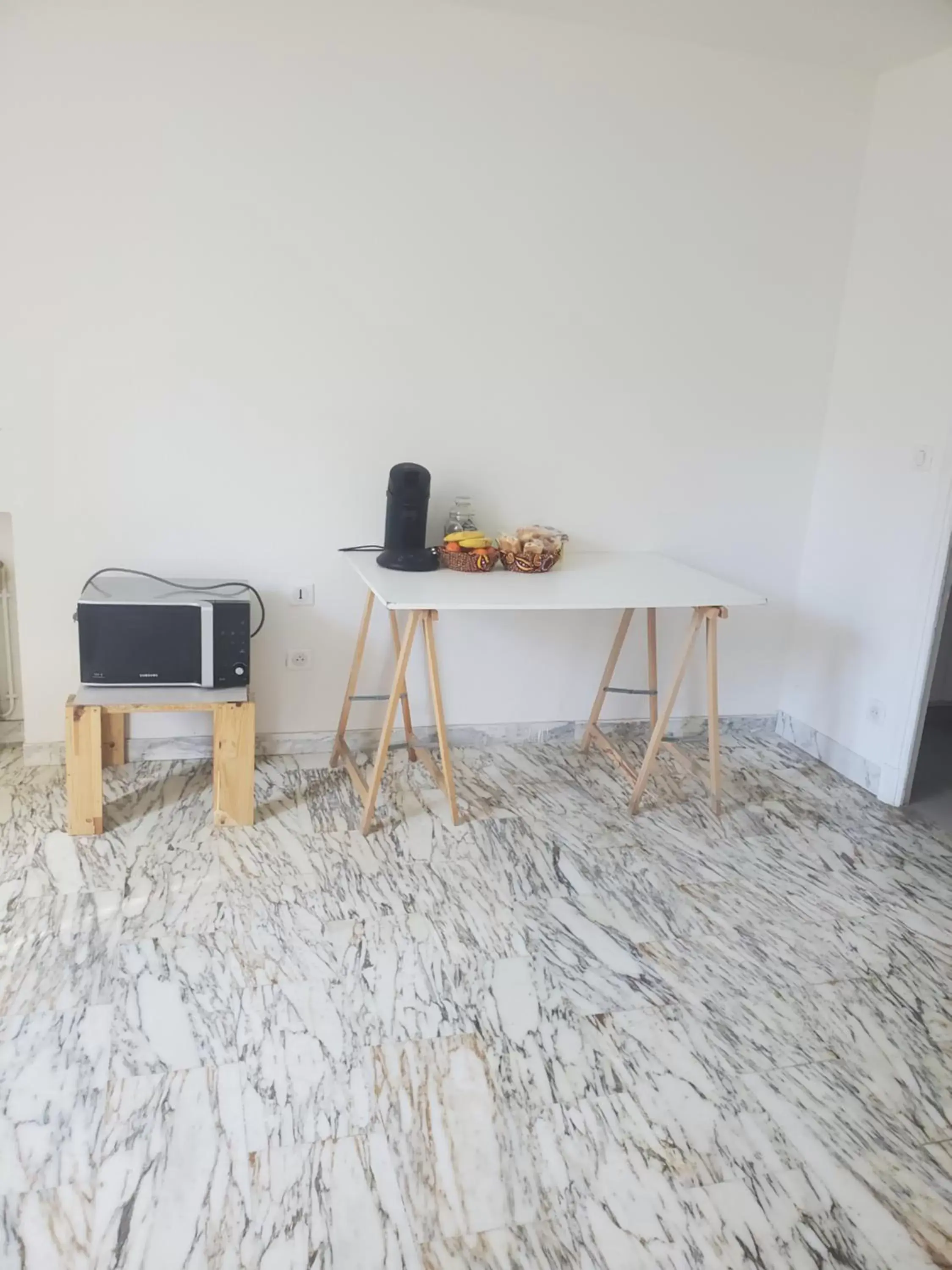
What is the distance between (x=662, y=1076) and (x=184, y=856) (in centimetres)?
146

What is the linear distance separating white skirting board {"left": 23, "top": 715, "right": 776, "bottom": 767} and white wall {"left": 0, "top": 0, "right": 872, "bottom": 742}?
7 centimetres

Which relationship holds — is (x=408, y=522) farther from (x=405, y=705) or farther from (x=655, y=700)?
(x=655, y=700)

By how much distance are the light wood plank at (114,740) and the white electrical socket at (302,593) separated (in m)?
0.72

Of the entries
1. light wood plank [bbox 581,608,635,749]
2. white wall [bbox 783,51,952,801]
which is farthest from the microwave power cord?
white wall [bbox 783,51,952,801]

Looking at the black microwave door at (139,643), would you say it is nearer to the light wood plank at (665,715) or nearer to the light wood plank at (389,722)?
the light wood plank at (389,722)

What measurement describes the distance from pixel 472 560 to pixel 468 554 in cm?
2

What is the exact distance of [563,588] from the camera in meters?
2.79

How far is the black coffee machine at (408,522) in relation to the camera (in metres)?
2.90

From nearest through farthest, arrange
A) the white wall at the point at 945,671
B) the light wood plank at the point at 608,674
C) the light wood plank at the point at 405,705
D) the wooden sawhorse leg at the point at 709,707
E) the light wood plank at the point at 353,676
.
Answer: the wooden sawhorse leg at the point at 709,707, the light wood plank at the point at 353,676, the light wood plank at the point at 405,705, the light wood plank at the point at 608,674, the white wall at the point at 945,671

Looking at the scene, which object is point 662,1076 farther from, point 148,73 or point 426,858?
point 148,73

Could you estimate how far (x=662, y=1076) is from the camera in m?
1.87

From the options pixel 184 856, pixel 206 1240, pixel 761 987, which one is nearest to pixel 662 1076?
pixel 761 987

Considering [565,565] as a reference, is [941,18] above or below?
above

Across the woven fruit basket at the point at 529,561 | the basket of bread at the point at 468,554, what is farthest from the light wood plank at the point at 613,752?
the basket of bread at the point at 468,554
